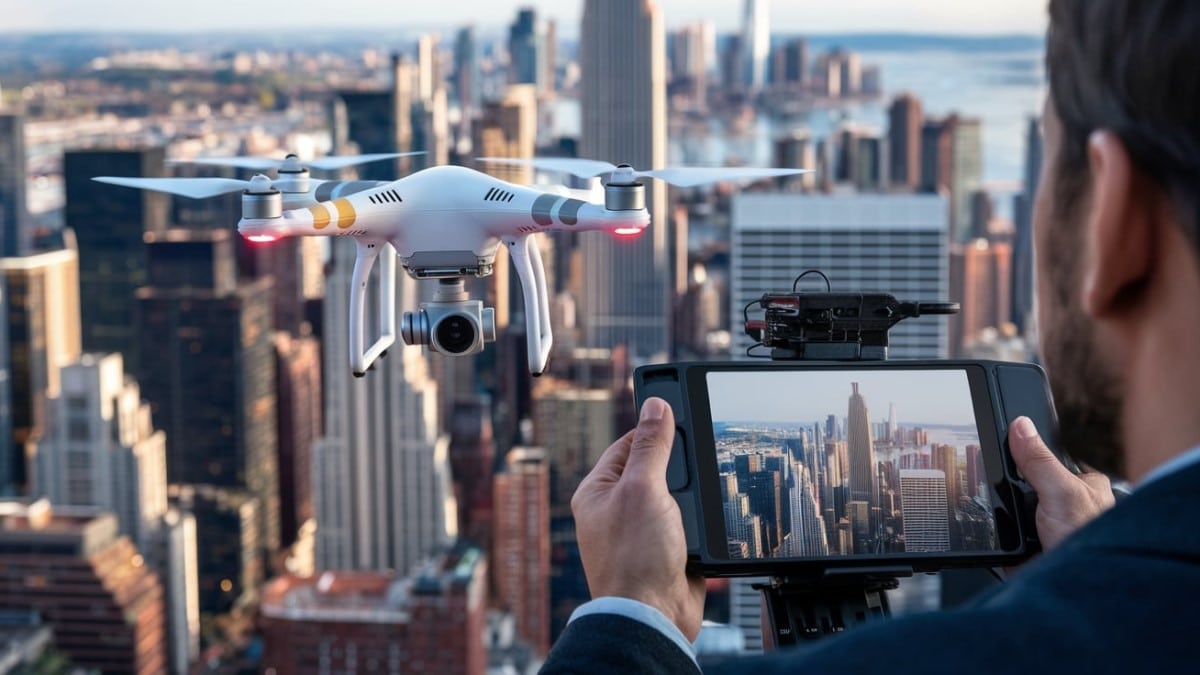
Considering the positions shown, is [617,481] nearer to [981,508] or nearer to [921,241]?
[981,508]

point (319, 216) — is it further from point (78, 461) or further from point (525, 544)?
point (78, 461)

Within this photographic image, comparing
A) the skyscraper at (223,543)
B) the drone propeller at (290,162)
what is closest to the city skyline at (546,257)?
the skyscraper at (223,543)

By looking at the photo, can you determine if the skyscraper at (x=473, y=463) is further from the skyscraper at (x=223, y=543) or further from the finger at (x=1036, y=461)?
the finger at (x=1036, y=461)

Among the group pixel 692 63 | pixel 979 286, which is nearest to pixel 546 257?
pixel 979 286

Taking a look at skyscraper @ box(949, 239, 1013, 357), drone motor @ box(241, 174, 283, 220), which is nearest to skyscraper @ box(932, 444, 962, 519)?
drone motor @ box(241, 174, 283, 220)

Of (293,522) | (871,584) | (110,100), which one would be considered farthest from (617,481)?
(293,522)
